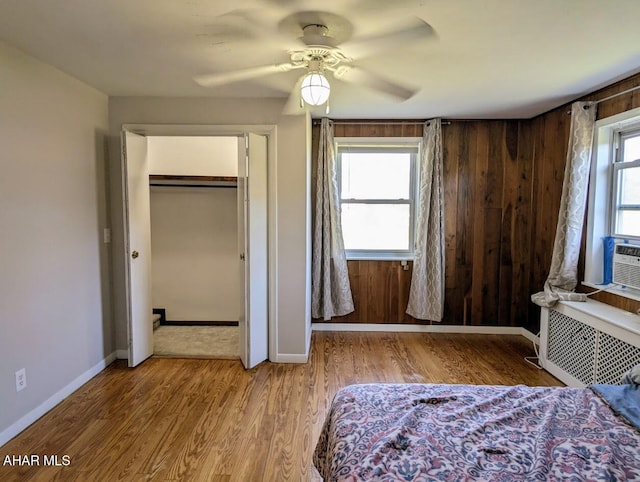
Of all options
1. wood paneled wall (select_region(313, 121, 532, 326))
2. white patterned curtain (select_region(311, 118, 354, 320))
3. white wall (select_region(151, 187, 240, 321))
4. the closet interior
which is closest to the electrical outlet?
the closet interior

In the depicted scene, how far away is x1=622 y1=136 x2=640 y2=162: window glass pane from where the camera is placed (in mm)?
2850

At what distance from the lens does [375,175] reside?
4.27 meters

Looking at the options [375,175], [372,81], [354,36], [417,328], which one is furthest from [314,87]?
[417,328]

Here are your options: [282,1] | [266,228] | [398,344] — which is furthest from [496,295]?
[282,1]

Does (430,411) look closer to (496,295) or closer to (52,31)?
(52,31)

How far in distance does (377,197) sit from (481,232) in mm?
1232

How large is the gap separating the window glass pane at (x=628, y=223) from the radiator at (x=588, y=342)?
1.98 ft

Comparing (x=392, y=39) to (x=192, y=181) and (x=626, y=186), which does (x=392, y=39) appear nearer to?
(x=626, y=186)

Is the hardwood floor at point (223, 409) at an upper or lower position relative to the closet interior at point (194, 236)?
lower

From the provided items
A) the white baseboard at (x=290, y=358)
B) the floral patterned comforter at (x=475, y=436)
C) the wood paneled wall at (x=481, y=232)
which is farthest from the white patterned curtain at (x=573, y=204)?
the white baseboard at (x=290, y=358)

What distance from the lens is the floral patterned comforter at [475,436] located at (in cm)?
117

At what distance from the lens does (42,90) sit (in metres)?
2.49

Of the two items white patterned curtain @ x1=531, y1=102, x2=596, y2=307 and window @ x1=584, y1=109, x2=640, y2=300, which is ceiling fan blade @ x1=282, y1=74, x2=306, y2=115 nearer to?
white patterned curtain @ x1=531, y1=102, x2=596, y2=307

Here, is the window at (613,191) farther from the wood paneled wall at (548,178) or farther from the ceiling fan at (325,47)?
the ceiling fan at (325,47)
